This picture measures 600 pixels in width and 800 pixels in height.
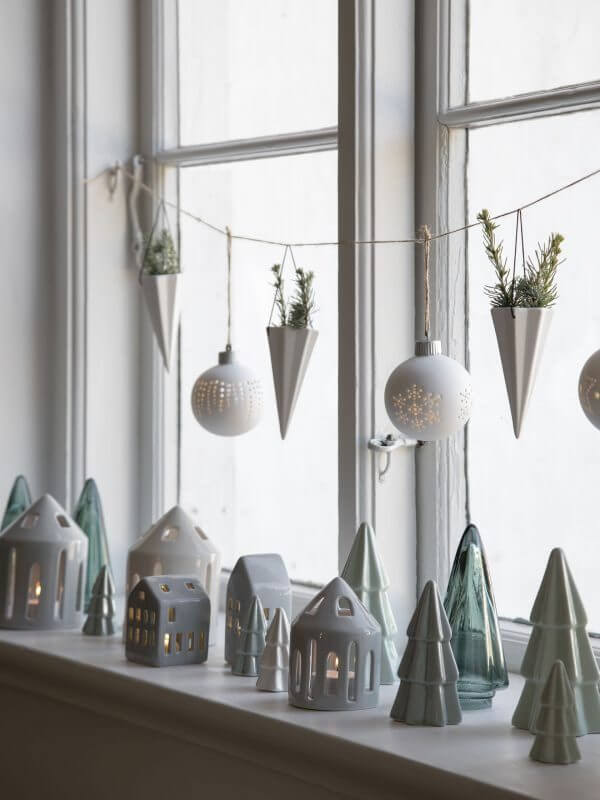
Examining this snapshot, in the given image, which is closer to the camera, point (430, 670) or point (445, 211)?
point (430, 670)

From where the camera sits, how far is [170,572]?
1608 mm

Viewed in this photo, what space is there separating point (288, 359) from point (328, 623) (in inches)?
14.9

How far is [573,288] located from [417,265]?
0.78 feet

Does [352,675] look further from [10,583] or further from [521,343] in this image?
[10,583]

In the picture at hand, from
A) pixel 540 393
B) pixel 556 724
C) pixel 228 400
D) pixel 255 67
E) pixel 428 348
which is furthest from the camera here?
pixel 255 67

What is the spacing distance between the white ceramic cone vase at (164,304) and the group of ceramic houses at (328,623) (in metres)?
0.30

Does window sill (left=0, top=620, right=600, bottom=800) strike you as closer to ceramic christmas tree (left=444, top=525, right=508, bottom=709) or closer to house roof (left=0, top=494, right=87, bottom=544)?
ceramic christmas tree (left=444, top=525, right=508, bottom=709)

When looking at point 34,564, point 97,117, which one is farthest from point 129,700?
point 97,117

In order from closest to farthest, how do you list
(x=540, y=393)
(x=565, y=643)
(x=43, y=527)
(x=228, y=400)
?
(x=565, y=643), (x=540, y=393), (x=228, y=400), (x=43, y=527)

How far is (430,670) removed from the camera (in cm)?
125

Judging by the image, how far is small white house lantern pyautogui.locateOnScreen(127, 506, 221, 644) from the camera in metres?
1.61

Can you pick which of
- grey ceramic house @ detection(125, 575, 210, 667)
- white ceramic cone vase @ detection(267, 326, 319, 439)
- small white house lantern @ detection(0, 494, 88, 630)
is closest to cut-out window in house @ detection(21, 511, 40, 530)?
small white house lantern @ detection(0, 494, 88, 630)

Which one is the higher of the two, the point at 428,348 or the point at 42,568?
the point at 428,348

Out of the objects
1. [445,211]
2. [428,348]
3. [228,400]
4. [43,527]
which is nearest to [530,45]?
[445,211]
